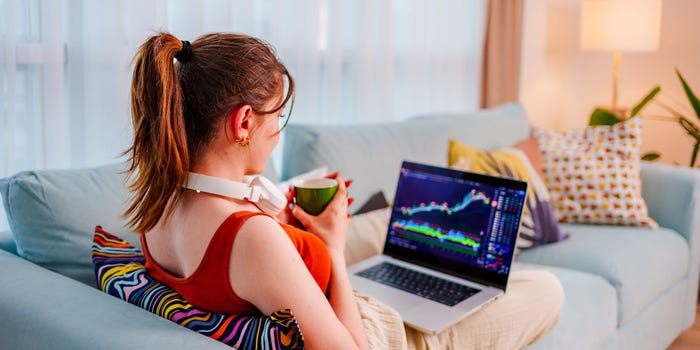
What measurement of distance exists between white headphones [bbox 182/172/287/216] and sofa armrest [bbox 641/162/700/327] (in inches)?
79.2

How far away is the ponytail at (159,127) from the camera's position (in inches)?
45.2

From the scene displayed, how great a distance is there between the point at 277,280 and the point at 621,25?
10.1ft

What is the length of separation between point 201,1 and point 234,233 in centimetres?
133

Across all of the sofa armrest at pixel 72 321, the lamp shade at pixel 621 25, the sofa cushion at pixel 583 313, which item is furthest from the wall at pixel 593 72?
the sofa armrest at pixel 72 321

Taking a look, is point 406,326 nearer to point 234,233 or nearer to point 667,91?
point 234,233

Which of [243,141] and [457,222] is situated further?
[457,222]

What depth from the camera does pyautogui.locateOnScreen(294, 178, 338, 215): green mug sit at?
4.55ft

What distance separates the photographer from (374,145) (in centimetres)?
237

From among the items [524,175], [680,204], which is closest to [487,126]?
[524,175]

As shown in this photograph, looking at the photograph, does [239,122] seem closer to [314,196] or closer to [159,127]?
[159,127]

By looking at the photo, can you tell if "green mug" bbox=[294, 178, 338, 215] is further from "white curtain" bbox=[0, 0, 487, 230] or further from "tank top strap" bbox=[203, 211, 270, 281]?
"white curtain" bbox=[0, 0, 487, 230]

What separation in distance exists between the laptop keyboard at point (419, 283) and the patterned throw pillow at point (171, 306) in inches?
23.7

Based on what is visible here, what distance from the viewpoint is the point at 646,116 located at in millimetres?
4250

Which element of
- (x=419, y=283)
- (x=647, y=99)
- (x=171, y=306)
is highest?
(x=647, y=99)
